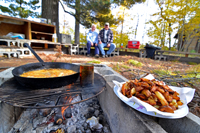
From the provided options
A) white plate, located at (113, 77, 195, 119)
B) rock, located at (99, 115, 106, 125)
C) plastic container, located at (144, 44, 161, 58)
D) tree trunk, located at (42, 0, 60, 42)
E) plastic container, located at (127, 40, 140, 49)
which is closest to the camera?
white plate, located at (113, 77, 195, 119)

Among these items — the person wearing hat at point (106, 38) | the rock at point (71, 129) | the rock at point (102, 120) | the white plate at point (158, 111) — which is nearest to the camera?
the white plate at point (158, 111)

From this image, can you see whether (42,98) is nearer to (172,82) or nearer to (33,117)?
(33,117)

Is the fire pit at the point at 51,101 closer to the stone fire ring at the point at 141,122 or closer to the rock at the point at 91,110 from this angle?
the rock at the point at 91,110

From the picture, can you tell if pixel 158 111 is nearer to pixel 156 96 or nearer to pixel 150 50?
pixel 156 96

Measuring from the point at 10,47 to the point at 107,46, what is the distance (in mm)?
5042

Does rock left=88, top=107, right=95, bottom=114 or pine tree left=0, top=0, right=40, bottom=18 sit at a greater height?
pine tree left=0, top=0, right=40, bottom=18

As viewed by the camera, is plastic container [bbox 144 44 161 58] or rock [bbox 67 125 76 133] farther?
plastic container [bbox 144 44 161 58]

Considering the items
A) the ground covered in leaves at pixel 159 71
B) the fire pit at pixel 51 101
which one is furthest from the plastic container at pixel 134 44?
the fire pit at pixel 51 101

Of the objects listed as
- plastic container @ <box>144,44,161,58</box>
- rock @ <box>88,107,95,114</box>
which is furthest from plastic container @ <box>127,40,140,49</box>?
rock @ <box>88,107,95,114</box>

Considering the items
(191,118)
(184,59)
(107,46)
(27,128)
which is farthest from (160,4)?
(27,128)

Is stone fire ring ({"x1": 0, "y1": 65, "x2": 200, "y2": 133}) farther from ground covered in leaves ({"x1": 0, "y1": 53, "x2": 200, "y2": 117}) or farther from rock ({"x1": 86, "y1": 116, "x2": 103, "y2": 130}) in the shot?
ground covered in leaves ({"x1": 0, "y1": 53, "x2": 200, "y2": 117})

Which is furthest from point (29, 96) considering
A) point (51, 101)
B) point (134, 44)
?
point (134, 44)

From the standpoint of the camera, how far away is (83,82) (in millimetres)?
1110

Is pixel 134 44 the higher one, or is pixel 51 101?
pixel 134 44
